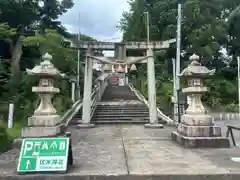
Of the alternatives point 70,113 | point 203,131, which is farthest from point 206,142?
point 70,113

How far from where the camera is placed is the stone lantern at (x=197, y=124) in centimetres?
773

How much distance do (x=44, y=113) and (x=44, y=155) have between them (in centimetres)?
353

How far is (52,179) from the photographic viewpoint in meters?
4.86

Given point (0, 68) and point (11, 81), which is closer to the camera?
point (0, 68)

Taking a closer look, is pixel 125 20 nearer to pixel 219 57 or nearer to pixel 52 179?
pixel 219 57

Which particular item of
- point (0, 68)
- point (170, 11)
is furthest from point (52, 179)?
point (170, 11)

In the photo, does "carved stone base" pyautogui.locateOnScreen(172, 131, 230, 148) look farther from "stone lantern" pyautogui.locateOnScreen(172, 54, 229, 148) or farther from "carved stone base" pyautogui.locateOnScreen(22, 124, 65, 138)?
"carved stone base" pyautogui.locateOnScreen(22, 124, 65, 138)

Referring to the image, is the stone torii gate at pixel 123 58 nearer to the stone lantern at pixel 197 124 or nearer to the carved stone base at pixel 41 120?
the stone lantern at pixel 197 124

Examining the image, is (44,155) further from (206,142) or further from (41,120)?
(206,142)

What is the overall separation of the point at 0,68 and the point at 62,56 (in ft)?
14.4

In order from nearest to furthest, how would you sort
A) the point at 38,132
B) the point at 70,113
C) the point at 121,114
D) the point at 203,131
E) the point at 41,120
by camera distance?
the point at 203,131 → the point at 38,132 → the point at 41,120 → the point at 70,113 → the point at 121,114

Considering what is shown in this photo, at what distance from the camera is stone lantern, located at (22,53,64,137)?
8188mm

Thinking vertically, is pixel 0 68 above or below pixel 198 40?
below

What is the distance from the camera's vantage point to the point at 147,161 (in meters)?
6.01
